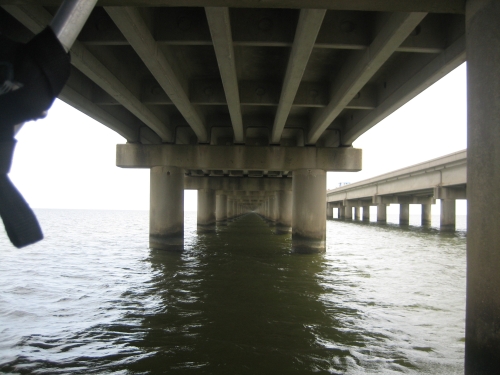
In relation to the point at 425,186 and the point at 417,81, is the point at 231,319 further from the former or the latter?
the point at 425,186

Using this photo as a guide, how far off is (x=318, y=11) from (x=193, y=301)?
551 cm

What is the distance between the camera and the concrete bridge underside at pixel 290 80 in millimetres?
3965

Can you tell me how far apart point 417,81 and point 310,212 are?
7.75 m

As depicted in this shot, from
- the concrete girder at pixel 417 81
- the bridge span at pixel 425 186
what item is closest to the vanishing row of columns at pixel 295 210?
the concrete girder at pixel 417 81

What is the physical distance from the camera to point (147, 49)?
6809mm

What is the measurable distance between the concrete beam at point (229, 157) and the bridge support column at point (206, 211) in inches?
600

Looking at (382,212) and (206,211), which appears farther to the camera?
(382,212)

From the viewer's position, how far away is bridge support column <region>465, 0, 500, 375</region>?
3.71 metres

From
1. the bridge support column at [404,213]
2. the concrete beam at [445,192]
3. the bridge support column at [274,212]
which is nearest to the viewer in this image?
the concrete beam at [445,192]

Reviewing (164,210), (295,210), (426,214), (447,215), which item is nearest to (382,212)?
(426,214)

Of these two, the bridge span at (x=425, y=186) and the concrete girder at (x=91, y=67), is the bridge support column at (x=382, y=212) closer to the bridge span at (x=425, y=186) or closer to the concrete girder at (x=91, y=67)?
the bridge span at (x=425, y=186)

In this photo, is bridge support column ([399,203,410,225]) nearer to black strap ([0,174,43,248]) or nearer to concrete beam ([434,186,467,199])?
concrete beam ([434,186,467,199])

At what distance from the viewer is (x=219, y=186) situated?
98.6ft

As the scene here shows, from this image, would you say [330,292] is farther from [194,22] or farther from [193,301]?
[194,22]
